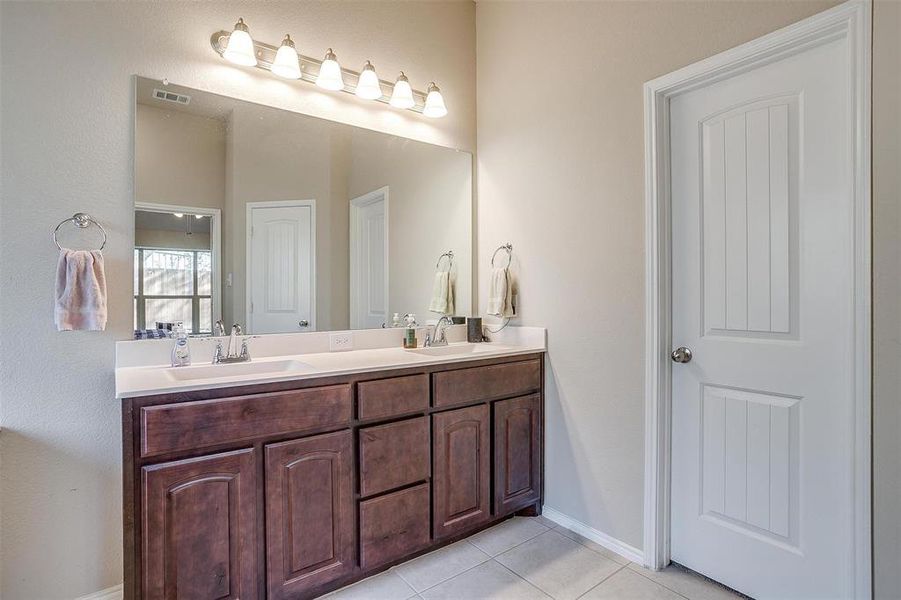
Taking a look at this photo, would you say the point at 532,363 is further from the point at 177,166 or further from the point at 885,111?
the point at 177,166

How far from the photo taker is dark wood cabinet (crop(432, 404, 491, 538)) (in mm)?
1984

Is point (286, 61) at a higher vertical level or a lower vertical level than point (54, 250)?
higher

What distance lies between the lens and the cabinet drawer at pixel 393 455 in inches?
69.5

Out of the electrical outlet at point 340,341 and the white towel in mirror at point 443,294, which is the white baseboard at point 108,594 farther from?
the white towel in mirror at point 443,294

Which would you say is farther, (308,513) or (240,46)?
(240,46)

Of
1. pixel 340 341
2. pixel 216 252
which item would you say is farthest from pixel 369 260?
pixel 216 252

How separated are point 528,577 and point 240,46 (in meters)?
2.49

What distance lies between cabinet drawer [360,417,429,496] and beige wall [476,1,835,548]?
0.78 m

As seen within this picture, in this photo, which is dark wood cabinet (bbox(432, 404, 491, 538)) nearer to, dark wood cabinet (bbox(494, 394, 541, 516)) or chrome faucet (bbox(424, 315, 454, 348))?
dark wood cabinet (bbox(494, 394, 541, 516))

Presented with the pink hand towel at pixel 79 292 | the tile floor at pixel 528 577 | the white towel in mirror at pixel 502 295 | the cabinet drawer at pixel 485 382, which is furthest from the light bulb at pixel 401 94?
the tile floor at pixel 528 577

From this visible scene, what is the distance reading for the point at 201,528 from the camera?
4.73ft

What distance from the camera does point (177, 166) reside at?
1878 millimetres

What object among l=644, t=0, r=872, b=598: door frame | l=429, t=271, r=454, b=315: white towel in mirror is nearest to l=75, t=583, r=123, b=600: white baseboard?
l=429, t=271, r=454, b=315: white towel in mirror

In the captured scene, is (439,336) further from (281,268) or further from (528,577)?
(528,577)
